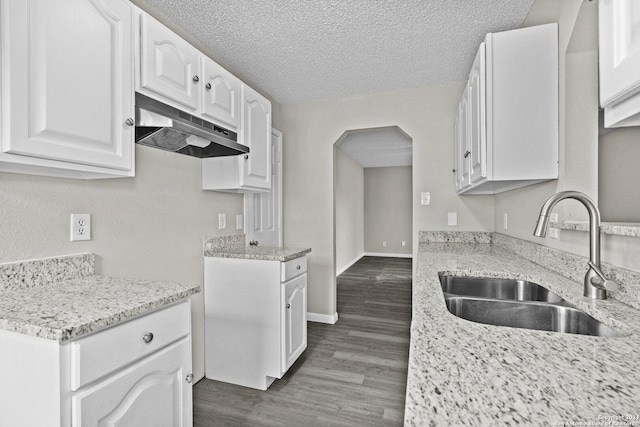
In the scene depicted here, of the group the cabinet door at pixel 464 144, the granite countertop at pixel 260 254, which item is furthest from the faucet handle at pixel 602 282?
the granite countertop at pixel 260 254

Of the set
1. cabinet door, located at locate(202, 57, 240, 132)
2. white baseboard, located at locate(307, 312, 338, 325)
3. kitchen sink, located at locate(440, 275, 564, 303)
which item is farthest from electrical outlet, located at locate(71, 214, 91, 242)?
white baseboard, located at locate(307, 312, 338, 325)

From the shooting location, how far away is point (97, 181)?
1484 mm

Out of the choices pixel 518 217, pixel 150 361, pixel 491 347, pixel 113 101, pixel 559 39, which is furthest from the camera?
pixel 518 217

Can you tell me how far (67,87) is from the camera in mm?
1062

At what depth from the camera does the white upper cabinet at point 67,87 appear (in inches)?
36.1

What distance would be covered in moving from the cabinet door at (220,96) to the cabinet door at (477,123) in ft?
4.90

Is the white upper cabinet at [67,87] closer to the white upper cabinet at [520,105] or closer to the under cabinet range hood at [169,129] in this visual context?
the under cabinet range hood at [169,129]

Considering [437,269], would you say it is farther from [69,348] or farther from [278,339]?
[69,348]

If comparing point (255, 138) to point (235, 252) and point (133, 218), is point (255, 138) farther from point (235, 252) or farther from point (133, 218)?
point (133, 218)

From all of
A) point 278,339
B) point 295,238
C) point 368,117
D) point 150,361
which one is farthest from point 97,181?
point 368,117

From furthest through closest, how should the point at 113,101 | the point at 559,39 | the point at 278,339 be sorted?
the point at 278,339
the point at 559,39
the point at 113,101

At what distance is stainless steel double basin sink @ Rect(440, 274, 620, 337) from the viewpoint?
3.16 feet

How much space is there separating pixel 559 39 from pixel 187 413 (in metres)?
2.49

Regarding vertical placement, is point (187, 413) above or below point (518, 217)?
below
